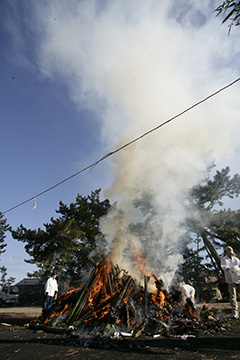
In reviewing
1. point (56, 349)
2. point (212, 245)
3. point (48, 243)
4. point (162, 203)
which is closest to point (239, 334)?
point (56, 349)

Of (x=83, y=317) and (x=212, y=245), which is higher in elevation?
(x=212, y=245)

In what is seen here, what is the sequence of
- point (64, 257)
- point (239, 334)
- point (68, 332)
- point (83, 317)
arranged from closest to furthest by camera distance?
point (239, 334) → point (68, 332) → point (83, 317) → point (64, 257)

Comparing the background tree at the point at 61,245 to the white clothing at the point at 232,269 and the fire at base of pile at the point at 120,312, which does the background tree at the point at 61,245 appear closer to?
the fire at base of pile at the point at 120,312

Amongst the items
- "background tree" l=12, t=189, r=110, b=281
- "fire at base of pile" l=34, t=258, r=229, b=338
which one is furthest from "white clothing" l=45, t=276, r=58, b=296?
"background tree" l=12, t=189, r=110, b=281

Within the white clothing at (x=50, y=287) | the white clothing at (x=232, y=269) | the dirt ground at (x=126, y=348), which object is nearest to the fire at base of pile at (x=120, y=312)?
the dirt ground at (x=126, y=348)

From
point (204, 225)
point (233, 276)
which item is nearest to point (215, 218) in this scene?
point (204, 225)

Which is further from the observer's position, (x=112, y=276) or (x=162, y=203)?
(x=162, y=203)

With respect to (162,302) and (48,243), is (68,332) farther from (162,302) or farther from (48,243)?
(48,243)

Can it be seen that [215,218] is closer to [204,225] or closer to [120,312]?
[204,225]

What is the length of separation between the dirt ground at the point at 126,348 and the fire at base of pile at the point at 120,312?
57 cm

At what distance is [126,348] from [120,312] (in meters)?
1.96

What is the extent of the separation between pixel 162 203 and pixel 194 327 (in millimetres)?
12649

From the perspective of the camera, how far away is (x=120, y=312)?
6246 mm

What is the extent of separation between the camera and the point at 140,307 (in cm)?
673
